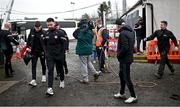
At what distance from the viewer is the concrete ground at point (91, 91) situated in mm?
8555

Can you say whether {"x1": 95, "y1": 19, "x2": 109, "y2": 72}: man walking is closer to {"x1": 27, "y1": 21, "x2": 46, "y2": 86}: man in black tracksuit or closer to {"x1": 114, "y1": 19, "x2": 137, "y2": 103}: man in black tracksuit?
{"x1": 27, "y1": 21, "x2": 46, "y2": 86}: man in black tracksuit

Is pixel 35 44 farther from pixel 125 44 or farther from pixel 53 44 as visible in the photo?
pixel 125 44

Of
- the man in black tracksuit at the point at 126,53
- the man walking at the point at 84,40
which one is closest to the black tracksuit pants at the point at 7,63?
the man walking at the point at 84,40

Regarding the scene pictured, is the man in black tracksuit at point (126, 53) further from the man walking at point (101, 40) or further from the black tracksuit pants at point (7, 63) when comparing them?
the black tracksuit pants at point (7, 63)

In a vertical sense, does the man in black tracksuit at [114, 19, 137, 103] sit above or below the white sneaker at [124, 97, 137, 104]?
above

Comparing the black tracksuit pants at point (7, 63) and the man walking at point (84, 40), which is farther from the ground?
the man walking at point (84, 40)

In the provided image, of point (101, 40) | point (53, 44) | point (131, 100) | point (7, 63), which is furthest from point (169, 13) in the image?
point (131, 100)

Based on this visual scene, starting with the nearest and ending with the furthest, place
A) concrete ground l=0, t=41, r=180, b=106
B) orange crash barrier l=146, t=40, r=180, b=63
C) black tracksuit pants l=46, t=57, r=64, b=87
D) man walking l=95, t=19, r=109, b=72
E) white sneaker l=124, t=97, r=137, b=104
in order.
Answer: white sneaker l=124, t=97, r=137, b=104
concrete ground l=0, t=41, r=180, b=106
black tracksuit pants l=46, t=57, r=64, b=87
man walking l=95, t=19, r=109, b=72
orange crash barrier l=146, t=40, r=180, b=63

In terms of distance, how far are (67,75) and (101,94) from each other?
145 inches

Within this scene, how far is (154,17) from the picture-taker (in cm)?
1919

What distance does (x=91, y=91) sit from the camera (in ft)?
32.2

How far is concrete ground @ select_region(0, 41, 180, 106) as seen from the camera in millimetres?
8555

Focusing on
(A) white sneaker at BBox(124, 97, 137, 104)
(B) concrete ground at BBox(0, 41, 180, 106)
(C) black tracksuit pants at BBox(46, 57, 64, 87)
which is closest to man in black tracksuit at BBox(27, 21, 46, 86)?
(B) concrete ground at BBox(0, 41, 180, 106)

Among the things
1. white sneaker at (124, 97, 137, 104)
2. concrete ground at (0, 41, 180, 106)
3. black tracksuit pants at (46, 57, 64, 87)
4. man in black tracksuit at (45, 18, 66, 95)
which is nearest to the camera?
white sneaker at (124, 97, 137, 104)
